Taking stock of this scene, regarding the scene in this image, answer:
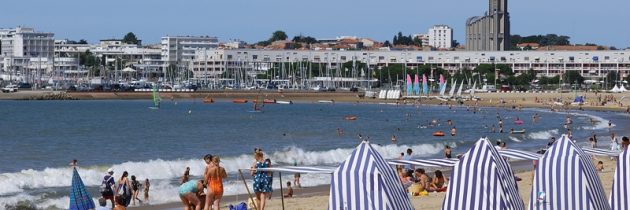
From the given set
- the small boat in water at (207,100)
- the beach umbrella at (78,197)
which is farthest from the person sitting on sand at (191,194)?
the small boat in water at (207,100)

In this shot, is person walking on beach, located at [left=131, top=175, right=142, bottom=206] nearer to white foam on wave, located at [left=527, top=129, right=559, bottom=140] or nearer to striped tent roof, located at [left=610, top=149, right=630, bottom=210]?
striped tent roof, located at [left=610, top=149, right=630, bottom=210]

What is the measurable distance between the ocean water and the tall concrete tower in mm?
76934

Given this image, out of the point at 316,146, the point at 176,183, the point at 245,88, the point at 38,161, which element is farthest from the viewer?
the point at 245,88

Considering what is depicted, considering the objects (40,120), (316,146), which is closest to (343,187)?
(316,146)

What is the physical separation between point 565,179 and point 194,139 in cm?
4995

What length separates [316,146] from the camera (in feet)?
182

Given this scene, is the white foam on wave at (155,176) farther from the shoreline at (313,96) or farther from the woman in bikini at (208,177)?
the shoreline at (313,96)

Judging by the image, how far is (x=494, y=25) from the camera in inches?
7653

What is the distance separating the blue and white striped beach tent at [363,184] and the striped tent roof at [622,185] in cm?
318

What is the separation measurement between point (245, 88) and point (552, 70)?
57.2 m

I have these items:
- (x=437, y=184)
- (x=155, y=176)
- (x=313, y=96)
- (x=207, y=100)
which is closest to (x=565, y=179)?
(x=437, y=184)

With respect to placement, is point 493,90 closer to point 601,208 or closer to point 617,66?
point 617,66

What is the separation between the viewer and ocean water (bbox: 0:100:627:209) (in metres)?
34.2

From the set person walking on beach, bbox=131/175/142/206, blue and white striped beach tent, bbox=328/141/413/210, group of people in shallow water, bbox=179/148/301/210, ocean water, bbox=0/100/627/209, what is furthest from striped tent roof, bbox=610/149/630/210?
ocean water, bbox=0/100/627/209
